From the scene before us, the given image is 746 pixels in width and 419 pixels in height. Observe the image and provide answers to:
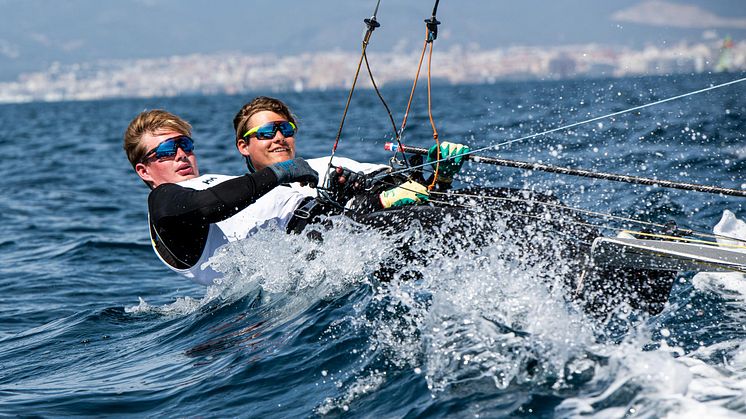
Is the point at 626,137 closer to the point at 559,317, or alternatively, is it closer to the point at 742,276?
the point at 742,276

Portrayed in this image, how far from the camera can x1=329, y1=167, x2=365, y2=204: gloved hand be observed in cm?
476

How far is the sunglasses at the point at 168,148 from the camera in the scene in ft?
15.5

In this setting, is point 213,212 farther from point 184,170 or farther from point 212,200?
point 184,170

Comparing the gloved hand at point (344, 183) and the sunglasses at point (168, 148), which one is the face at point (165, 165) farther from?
the gloved hand at point (344, 183)

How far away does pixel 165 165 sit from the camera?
4.80 meters

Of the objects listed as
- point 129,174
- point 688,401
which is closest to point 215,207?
point 688,401

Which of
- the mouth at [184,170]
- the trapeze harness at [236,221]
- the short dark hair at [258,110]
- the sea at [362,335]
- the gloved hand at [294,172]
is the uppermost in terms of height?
the short dark hair at [258,110]

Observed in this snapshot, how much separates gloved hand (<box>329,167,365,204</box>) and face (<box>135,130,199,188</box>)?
0.86 metres

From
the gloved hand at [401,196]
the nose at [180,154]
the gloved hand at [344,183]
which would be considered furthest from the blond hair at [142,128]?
the gloved hand at [401,196]

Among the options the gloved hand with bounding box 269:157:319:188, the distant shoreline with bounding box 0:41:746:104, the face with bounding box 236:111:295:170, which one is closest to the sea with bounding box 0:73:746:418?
the gloved hand with bounding box 269:157:319:188

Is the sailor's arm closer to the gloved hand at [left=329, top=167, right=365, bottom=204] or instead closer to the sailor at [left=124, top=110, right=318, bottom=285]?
the sailor at [left=124, top=110, right=318, bottom=285]

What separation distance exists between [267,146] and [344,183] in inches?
22.8

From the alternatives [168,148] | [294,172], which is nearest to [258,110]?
[168,148]

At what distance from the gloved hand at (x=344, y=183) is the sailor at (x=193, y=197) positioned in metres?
0.20
